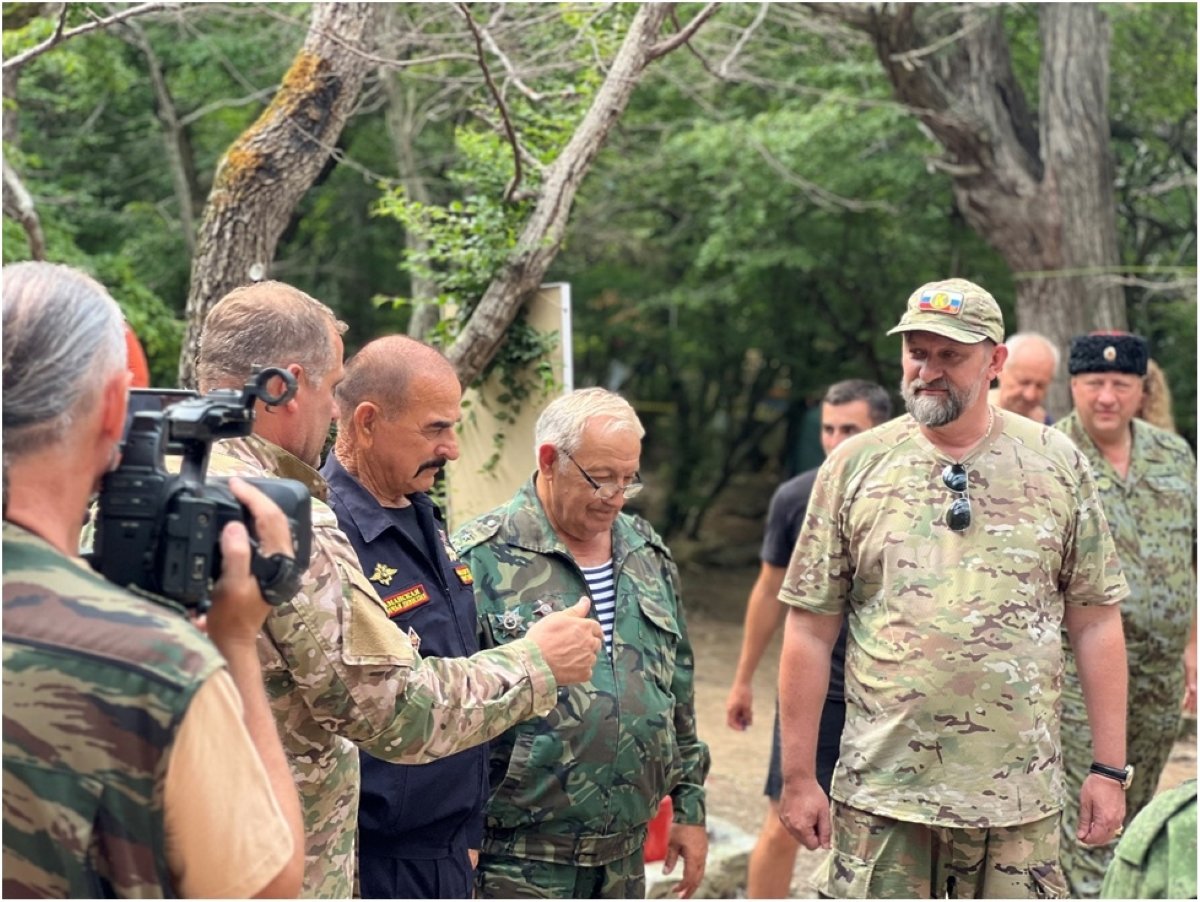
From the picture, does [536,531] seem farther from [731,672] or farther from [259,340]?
[731,672]

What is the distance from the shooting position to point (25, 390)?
1.88m

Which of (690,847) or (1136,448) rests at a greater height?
(1136,448)

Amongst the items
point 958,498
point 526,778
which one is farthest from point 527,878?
point 958,498

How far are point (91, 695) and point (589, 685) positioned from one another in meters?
2.10

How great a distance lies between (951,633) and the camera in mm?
3814

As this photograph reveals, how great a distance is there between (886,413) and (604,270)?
26.5 feet

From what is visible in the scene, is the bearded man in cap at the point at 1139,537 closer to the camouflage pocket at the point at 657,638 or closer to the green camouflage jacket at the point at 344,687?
the camouflage pocket at the point at 657,638

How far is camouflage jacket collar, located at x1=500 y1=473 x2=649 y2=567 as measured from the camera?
3.88 meters

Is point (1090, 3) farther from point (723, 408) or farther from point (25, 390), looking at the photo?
point (25, 390)

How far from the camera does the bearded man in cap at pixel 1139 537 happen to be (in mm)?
5551

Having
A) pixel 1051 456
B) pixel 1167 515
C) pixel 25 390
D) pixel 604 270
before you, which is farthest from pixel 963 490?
pixel 604 270

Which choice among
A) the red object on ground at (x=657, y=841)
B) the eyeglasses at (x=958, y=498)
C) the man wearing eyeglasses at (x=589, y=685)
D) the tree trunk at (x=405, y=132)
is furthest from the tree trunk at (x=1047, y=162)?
the man wearing eyeglasses at (x=589, y=685)

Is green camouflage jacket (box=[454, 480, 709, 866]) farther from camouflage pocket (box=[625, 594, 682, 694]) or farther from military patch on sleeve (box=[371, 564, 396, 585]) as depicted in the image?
military patch on sleeve (box=[371, 564, 396, 585])

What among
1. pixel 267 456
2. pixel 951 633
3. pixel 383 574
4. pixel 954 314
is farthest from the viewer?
pixel 954 314
